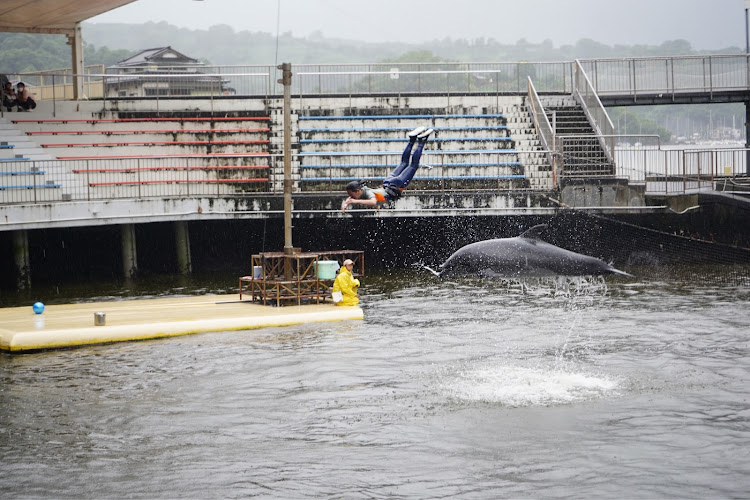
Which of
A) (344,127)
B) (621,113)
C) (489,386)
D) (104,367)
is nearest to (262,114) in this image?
(344,127)

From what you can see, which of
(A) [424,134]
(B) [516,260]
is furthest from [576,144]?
(B) [516,260]

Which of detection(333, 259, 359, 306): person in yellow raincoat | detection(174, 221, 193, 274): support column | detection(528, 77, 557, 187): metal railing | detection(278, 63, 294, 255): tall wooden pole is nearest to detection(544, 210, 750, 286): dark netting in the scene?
detection(528, 77, 557, 187): metal railing

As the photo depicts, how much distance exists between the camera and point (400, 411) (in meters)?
13.8

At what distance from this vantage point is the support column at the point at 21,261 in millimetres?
26484

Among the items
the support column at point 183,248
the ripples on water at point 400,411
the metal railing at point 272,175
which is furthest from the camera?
the support column at point 183,248

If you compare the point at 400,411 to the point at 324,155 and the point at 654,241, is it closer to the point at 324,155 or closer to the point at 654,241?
the point at 654,241

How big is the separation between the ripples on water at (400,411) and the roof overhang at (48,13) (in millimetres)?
17132

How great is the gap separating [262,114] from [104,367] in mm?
17915

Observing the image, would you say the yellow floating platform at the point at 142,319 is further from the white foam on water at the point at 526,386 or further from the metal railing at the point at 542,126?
the metal railing at the point at 542,126

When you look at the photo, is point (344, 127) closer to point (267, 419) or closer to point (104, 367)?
point (104, 367)

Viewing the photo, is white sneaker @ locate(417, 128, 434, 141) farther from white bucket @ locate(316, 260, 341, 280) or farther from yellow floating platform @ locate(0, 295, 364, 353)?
white bucket @ locate(316, 260, 341, 280)

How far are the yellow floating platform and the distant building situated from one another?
11.8 meters

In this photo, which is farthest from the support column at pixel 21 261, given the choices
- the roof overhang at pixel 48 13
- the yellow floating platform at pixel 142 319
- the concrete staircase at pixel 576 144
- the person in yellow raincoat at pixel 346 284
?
the concrete staircase at pixel 576 144

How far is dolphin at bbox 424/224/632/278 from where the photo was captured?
51.0ft
